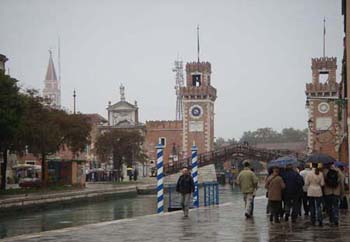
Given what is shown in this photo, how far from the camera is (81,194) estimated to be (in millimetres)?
53344

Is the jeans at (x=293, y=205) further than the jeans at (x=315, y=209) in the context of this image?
Yes

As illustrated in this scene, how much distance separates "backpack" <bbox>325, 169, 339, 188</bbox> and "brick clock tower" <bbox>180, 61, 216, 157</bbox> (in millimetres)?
76600

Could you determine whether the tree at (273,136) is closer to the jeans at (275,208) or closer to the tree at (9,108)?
the tree at (9,108)

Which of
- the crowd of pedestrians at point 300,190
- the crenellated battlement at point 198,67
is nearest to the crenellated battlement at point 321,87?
the crenellated battlement at point 198,67

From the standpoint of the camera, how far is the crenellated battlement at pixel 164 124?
356 ft

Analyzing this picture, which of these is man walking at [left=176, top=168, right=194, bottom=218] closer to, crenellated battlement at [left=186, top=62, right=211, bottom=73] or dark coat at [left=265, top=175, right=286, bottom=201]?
dark coat at [left=265, top=175, right=286, bottom=201]

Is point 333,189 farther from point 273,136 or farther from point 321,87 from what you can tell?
point 273,136

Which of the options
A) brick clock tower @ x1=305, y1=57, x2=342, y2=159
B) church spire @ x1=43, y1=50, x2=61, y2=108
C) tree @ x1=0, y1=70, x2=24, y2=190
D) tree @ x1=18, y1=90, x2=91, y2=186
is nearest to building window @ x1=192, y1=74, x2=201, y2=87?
brick clock tower @ x1=305, y1=57, x2=342, y2=159

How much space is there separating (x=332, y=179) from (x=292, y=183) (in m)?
2.05

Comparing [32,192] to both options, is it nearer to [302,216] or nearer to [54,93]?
[302,216]

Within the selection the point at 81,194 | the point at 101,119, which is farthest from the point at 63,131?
the point at 101,119

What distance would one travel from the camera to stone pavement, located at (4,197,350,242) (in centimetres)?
1697

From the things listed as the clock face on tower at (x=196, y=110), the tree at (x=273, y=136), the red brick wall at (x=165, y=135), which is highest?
the tree at (x=273, y=136)

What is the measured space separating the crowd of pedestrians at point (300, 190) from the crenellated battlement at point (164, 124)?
84.6 meters
